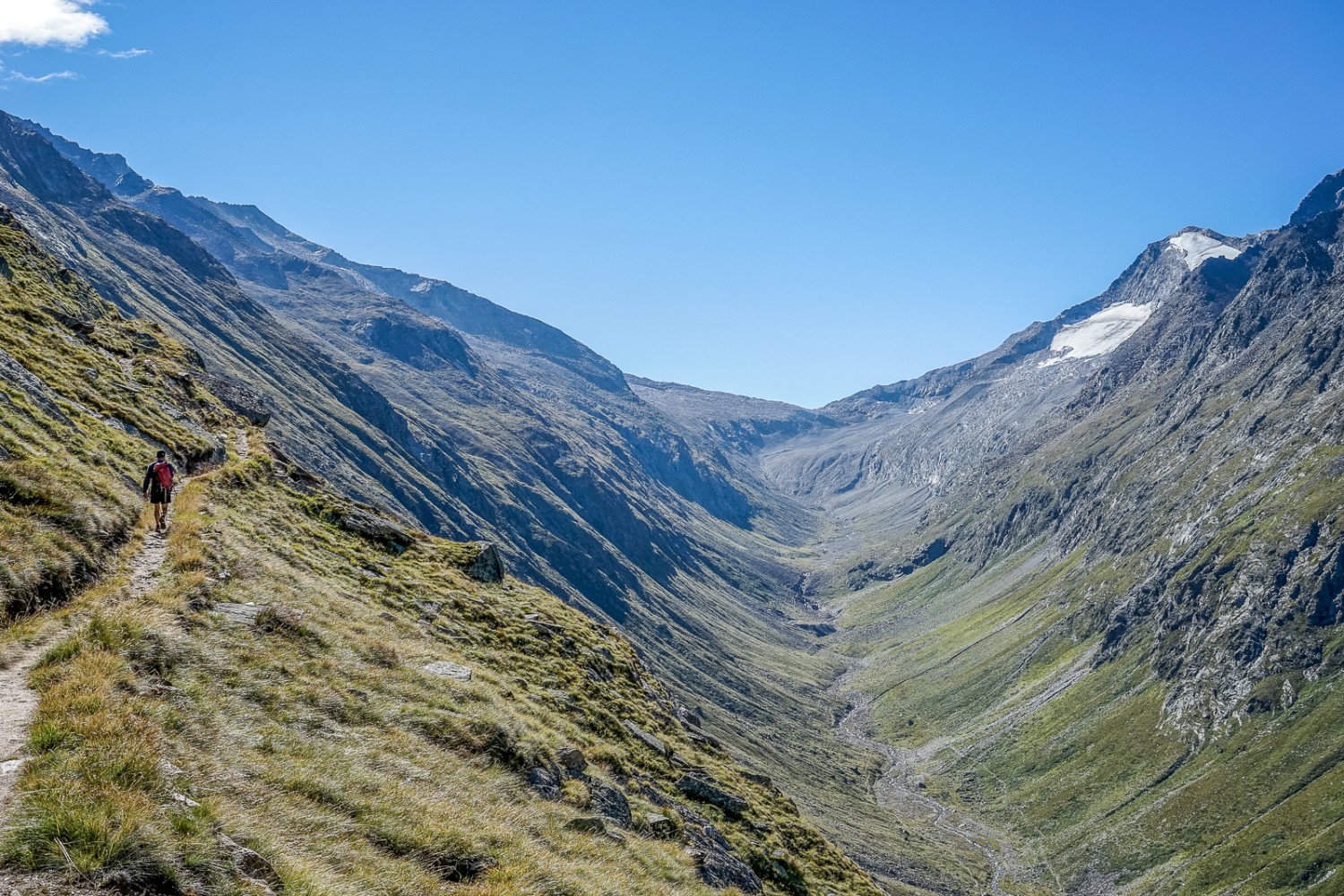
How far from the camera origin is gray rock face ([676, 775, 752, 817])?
4022cm

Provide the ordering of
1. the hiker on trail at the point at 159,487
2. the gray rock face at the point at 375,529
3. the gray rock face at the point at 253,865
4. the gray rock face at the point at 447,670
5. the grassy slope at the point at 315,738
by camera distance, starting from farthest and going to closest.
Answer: the gray rock face at the point at 375,529, the gray rock face at the point at 447,670, the hiker on trail at the point at 159,487, the grassy slope at the point at 315,738, the gray rock face at the point at 253,865

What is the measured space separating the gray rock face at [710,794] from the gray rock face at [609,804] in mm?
11183

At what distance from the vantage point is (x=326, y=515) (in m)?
49.6

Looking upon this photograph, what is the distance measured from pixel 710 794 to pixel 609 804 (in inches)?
581

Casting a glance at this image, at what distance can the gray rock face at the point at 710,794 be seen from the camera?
40219 millimetres

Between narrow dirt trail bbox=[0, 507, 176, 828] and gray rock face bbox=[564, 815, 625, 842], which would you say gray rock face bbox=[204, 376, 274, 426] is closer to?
gray rock face bbox=[564, 815, 625, 842]

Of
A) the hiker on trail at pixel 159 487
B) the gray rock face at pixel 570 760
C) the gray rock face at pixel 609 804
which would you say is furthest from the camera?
the hiker on trail at pixel 159 487

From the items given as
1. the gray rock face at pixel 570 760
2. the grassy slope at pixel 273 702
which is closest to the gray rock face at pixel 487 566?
the grassy slope at pixel 273 702

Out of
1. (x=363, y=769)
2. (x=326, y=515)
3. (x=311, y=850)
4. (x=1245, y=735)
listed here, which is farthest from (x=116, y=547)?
(x=1245, y=735)

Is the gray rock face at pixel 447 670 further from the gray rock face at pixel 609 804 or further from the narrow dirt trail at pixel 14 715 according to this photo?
the narrow dirt trail at pixel 14 715

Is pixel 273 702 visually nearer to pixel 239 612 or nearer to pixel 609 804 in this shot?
pixel 239 612

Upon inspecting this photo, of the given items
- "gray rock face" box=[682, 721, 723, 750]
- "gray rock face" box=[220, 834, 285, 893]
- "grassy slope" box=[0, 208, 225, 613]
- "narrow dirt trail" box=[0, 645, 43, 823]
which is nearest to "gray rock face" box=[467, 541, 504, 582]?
"gray rock face" box=[682, 721, 723, 750]

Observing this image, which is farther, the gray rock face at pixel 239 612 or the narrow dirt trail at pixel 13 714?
the gray rock face at pixel 239 612

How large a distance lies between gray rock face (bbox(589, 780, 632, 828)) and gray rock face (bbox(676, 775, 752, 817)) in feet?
36.7
